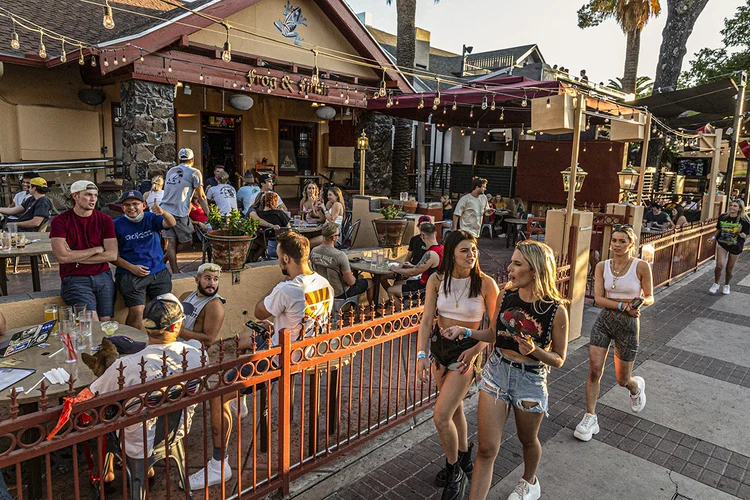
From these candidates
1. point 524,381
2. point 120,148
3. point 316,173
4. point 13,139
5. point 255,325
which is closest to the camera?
point 524,381

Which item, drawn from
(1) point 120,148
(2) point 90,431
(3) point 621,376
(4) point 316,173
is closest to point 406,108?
(4) point 316,173

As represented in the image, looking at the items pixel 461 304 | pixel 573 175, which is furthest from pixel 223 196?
pixel 461 304

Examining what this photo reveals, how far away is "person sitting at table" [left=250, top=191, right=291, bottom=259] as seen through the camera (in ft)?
26.3

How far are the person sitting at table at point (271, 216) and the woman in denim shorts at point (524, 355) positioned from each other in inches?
211

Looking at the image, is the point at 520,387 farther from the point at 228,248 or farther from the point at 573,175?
the point at 573,175

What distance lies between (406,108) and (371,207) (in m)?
4.93

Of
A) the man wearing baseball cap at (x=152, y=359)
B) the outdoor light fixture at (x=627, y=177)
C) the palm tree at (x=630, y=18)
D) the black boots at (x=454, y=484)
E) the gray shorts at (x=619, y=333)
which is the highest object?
the palm tree at (x=630, y=18)

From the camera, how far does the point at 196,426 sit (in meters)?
4.32

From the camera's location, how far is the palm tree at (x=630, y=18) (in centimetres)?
1995

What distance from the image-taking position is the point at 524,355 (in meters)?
3.07

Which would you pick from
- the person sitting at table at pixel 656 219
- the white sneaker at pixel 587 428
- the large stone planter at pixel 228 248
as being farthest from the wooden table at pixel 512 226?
the white sneaker at pixel 587 428

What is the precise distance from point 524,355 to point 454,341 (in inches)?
18.5

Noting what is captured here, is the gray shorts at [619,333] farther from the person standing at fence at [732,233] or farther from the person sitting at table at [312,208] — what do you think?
the person standing at fence at [732,233]

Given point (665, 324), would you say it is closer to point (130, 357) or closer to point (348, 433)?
point (348, 433)
